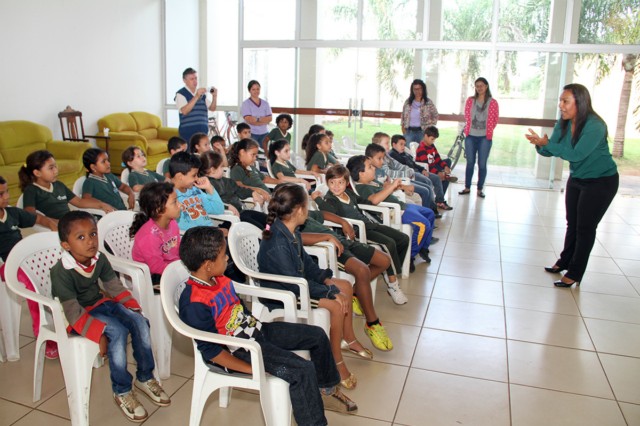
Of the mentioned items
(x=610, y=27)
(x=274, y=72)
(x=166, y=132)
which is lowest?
(x=166, y=132)

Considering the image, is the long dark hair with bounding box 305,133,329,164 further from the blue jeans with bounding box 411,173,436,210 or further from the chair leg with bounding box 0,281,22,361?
the chair leg with bounding box 0,281,22,361

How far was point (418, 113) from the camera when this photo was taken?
286 inches

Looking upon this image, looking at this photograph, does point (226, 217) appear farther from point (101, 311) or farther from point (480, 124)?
point (480, 124)

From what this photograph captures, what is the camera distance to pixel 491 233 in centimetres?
562

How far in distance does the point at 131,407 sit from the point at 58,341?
414 mm

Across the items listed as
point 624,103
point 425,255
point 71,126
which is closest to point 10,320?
point 425,255

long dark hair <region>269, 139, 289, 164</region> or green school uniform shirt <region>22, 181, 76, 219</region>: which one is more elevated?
long dark hair <region>269, 139, 289, 164</region>

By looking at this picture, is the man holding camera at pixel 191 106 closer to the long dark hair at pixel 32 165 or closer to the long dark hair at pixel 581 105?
the long dark hair at pixel 32 165

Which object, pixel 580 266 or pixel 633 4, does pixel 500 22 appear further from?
pixel 580 266

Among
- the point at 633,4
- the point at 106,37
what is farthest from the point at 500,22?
the point at 106,37

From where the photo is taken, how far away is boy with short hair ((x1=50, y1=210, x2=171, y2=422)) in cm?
226

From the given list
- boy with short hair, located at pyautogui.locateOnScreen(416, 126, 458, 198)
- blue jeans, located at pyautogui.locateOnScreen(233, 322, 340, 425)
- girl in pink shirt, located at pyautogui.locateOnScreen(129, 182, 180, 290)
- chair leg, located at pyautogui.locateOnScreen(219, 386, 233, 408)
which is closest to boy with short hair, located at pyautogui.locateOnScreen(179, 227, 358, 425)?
blue jeans, located at pyautogui.locateOnScreen(233, 322, 340, 425)

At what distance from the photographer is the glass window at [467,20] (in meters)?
8.46

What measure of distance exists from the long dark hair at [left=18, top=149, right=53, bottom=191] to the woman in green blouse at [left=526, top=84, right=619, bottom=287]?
10.8 feet
